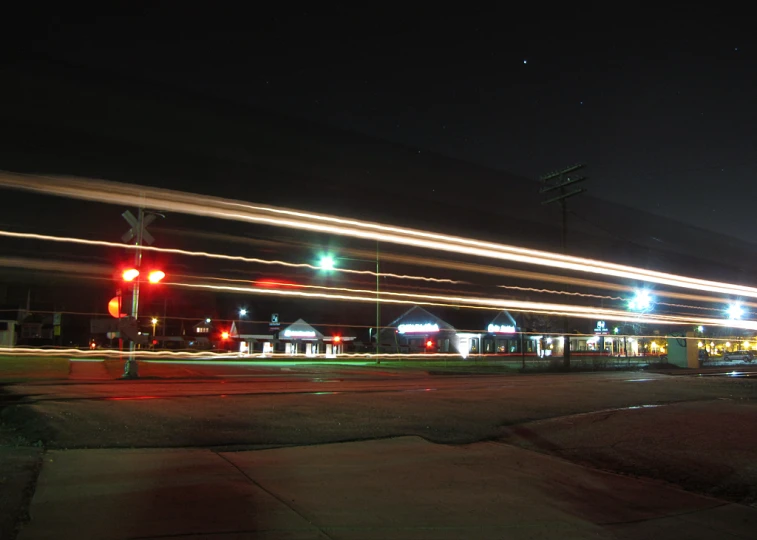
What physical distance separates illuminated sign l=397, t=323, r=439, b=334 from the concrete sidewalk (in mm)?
51133

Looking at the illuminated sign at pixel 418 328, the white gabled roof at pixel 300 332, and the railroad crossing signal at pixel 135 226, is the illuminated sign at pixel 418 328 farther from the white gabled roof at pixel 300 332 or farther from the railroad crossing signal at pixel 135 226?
the railroad crossing signal at pixel 135 226

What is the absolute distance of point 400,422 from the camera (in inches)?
390

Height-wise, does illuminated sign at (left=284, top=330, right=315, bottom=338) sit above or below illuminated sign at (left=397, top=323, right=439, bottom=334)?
below

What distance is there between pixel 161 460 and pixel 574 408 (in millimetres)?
8881

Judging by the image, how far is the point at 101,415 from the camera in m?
9.09

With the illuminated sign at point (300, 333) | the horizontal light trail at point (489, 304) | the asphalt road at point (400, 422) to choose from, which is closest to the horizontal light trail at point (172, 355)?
the horizontal light trail at point (489, 304)

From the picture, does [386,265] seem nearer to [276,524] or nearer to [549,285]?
[549,285]

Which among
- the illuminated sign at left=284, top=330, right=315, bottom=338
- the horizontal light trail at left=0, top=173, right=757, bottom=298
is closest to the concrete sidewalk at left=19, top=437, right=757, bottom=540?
the horizontal light trail at left=0, top=173, right=757, bottom=298

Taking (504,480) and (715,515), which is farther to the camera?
(504,480)

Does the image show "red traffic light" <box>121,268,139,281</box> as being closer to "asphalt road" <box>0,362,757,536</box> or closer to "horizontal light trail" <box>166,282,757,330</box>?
"asphalt road" <box>0,362,757,536</box>

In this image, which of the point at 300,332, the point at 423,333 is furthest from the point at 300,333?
the point at 423,333

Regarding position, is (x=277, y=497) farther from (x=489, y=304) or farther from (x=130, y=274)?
(x=489, y=304)

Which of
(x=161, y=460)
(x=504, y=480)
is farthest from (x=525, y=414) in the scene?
(x=161, y=460)

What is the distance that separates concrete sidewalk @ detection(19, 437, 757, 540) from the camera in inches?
184
